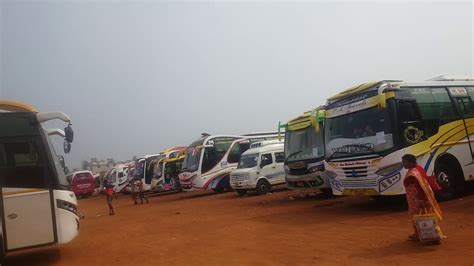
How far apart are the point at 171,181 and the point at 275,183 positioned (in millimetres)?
9961

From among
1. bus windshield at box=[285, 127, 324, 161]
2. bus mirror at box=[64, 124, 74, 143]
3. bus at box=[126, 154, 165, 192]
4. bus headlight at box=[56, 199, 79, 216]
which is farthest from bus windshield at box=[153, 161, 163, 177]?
bus headlight at box=[56, 199, 79, 216]

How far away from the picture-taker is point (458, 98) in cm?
1206

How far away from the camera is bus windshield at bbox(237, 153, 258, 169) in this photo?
20219 mm

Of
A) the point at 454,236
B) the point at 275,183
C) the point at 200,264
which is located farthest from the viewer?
the point at 275,183

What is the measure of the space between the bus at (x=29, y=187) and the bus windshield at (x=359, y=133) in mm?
6885

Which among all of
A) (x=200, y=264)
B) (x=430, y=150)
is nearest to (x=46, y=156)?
(x=200, y=264)

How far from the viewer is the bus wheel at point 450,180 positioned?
436 inches

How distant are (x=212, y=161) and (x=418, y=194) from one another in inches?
662

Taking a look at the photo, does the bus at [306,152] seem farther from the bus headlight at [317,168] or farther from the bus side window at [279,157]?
the bus side window at [279,157]

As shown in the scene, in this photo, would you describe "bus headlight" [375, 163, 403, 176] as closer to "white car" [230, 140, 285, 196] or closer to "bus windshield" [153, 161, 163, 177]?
"white car" [230, 140, 285, 196]

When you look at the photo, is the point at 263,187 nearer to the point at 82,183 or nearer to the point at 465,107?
the point at 465,107

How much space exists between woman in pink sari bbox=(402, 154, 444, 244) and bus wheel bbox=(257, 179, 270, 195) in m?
12.8

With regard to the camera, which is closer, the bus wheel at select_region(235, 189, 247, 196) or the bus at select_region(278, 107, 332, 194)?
the bus at select_region(278, 107, 332, 194)

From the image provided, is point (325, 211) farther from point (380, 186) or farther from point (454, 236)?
point (454, 236)
